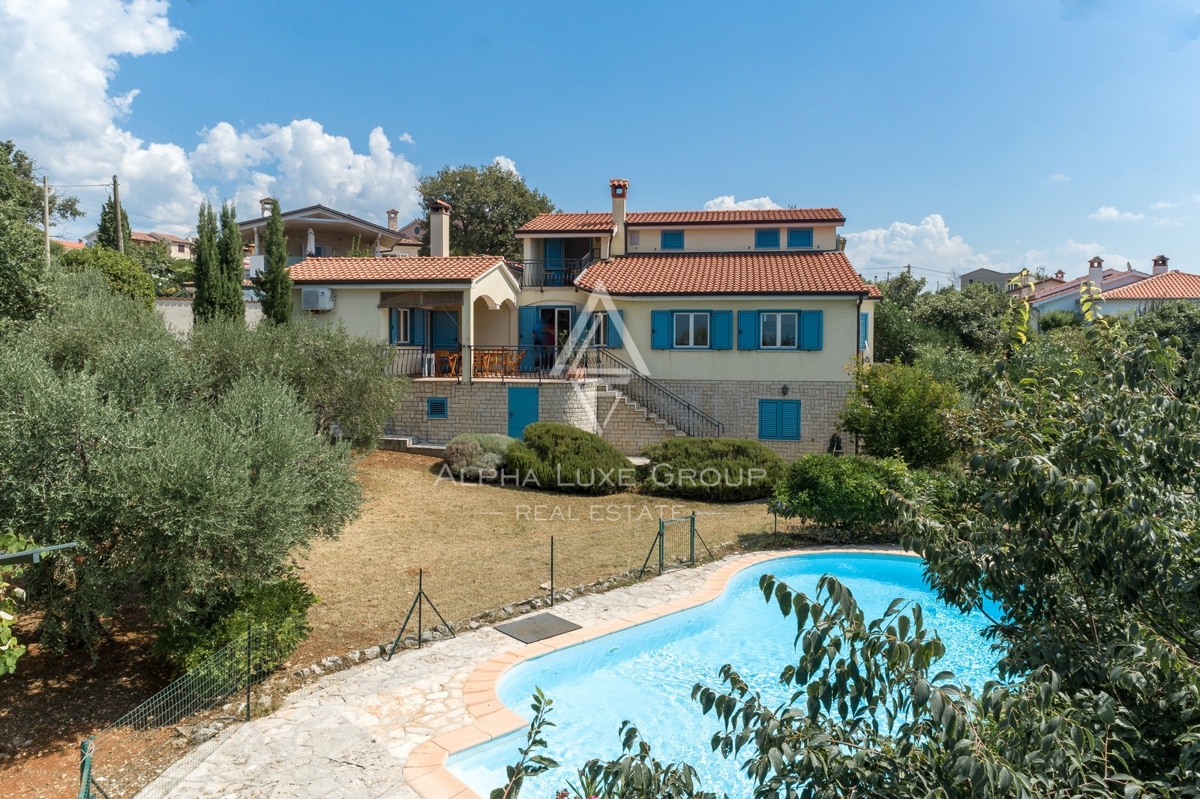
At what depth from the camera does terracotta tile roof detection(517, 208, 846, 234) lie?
27125 millimetres

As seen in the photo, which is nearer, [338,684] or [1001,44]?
[338,684]

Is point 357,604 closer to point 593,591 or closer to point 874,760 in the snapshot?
point 593,591

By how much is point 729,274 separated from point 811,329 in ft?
12.1

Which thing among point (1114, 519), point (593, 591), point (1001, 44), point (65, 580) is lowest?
point (593, 591)

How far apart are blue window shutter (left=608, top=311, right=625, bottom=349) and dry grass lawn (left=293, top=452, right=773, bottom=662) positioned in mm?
7207

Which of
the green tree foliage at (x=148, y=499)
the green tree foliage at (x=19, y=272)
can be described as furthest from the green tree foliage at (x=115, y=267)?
the green tree foliage at (x=148, y=499)

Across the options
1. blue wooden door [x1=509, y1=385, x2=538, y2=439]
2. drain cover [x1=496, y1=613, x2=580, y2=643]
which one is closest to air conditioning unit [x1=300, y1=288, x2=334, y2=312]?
blue wooden door [x1=509, y1=385, x2=538, y2=439]

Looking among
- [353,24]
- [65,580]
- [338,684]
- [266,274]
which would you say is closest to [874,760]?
[338,684]

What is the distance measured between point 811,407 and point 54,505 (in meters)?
19.8

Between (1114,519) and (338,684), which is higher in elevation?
(1114,519)

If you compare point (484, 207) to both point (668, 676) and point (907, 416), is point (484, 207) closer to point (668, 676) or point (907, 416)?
point (907, 416)

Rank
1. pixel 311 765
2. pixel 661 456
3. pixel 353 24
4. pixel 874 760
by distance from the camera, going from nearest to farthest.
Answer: pixel 874 760
pixel 311 765
pixel 353 24
pixel 661 456

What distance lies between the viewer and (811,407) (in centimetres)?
2273

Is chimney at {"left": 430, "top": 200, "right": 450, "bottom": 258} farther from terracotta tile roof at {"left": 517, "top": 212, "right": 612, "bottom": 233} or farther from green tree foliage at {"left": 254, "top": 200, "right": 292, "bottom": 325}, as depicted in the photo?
green tree foliage at {"left": 254, "top": 200, "right": 292, "bottom": 325}
